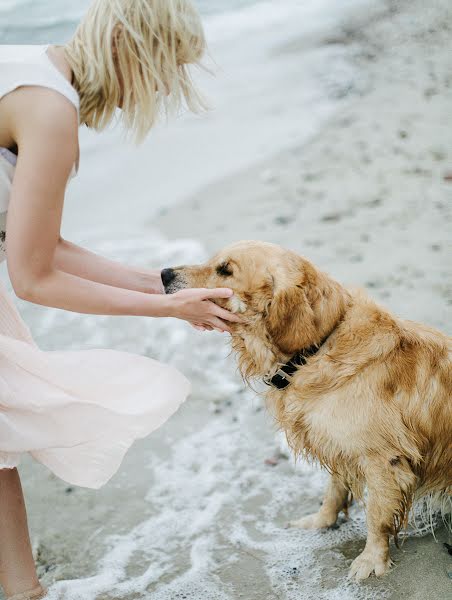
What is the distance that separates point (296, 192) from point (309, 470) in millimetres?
3569

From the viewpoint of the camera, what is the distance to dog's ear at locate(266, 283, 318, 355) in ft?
9.40

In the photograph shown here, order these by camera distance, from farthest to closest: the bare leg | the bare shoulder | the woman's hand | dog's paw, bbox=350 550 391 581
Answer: the bare leg < dog's paw, bbox=350 550 391 581 < the woman's hand < the bare shoulder

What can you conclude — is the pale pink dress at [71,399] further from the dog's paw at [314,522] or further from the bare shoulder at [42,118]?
the dog's paw at [314,522]

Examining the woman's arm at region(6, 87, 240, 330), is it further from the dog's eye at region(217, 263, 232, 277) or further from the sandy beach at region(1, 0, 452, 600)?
the sandy beach at region(1, 0, 452, 600)

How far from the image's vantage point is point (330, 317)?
2908 mm

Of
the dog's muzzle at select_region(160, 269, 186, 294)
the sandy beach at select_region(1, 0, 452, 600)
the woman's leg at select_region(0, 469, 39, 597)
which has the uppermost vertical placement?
the dog's muzzle at select_region(160, 269, 186, 294)

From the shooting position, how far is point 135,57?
2.34 meters

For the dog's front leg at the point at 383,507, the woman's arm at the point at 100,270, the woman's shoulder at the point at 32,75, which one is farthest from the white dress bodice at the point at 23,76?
the dog's front leg at the point at 383,507

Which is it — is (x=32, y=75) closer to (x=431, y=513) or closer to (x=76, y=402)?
(x=76, y=402)

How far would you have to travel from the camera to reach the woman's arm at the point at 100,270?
2.90 m

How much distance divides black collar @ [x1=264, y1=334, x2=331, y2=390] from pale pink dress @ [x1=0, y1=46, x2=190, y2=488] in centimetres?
40

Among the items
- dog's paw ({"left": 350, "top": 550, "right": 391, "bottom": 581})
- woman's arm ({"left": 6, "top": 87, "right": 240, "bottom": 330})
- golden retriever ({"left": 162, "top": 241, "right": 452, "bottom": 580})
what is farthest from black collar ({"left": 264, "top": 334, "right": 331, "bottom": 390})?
woman's arm ({"left": 6, "top": 87, "right": 240, "bottom": 330})

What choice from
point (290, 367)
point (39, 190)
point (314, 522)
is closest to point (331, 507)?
point (314, 522)

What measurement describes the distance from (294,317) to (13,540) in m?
1.40
